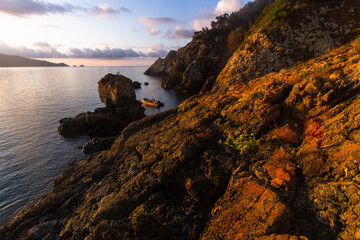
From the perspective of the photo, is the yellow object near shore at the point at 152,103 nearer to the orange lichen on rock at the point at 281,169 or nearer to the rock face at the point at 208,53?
the rock face at the point at 208,53

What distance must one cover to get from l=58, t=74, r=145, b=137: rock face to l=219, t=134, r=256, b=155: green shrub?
2826 cm

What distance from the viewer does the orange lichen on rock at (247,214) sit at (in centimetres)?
585

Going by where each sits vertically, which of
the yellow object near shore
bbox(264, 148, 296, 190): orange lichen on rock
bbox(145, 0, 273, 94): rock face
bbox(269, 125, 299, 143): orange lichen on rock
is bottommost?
the yellow object near shore

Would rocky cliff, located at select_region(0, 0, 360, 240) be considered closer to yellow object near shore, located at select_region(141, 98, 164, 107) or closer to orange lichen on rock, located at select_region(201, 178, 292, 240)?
orange lichen on rock, located at select_region(201, 178, 292, 240)

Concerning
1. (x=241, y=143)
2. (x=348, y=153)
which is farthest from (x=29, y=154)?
(x=348, y=153)

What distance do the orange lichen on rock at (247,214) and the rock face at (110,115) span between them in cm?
3050

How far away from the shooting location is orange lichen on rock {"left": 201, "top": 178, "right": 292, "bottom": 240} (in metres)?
5.85

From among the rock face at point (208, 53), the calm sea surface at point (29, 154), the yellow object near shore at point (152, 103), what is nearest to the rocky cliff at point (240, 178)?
the calm sea surface at point (29, 154)

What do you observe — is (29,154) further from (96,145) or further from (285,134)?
(285,134)

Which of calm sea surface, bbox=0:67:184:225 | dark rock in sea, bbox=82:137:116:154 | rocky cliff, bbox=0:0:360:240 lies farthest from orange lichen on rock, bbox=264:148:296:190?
dark rock in sea, bbox=82:137:116:154

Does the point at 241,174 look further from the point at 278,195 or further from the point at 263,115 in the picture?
the point at 263,115

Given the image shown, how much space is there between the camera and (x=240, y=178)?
26.3 feet

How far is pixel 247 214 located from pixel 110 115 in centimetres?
3581

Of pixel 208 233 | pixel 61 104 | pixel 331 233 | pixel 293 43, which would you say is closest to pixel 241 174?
pixel 208 233
